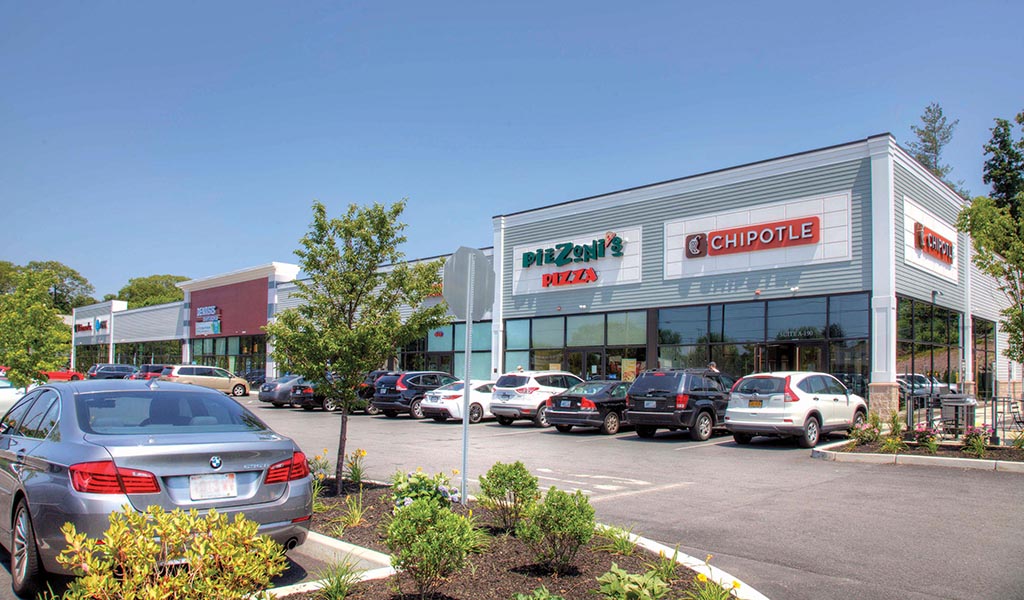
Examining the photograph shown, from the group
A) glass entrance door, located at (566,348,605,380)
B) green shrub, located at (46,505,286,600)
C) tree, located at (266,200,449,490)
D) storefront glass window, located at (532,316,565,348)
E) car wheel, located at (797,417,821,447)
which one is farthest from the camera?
storefront glass window, located at (532,316,565,348)

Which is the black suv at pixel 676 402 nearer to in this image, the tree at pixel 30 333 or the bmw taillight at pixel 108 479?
the bmw taillight at pixel 108 479

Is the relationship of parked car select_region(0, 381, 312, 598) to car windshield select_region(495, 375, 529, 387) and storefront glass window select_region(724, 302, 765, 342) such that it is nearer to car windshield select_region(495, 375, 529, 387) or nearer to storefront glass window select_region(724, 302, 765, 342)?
car windshield select_region(495, 375, 529, 387)

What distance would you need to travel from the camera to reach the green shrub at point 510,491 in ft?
21.0

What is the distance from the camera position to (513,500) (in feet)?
21.6

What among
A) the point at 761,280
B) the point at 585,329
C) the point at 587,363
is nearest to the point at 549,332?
the point at 585,329

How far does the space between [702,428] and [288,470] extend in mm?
13215

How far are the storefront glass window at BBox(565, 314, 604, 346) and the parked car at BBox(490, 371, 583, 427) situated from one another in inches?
235

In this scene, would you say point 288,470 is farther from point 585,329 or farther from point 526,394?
point 585,329

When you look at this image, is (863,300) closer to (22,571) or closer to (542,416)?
(542,416)

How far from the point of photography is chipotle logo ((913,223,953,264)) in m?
22.4

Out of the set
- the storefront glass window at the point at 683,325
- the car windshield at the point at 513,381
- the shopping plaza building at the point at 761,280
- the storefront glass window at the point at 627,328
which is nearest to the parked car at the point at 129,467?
the car windshield at the point at 513,381

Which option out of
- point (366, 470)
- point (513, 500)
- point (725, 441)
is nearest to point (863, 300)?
point (725, 441)

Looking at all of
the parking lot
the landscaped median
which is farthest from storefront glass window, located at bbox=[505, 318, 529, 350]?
the landscaped median

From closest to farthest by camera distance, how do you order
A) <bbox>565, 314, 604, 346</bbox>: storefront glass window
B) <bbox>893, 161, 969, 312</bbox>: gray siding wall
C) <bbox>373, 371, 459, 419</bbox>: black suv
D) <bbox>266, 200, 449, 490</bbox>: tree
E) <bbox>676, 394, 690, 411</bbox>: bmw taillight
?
<bbox>266, 200, 449, 490</bbox>: tree
<bbox>676, 394, 690, 411</bbox>: bmw taillight
<bbox>893, 161, 969, 312</bbox>: gray siding wall
<bbox>373, 371, 459, 419</bbox>: black suv
<bbox>565, 314, 604, 346</bbox>: storefront glass window
